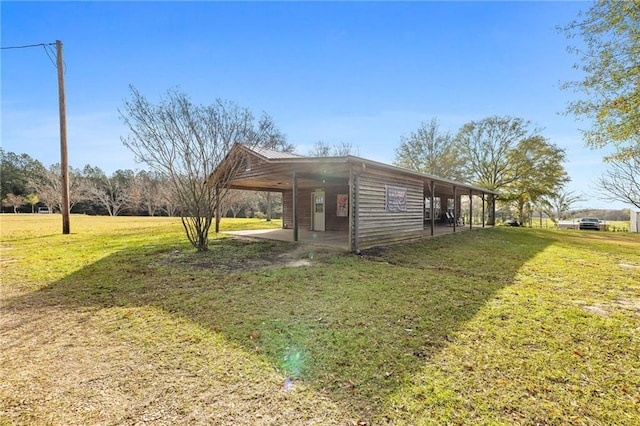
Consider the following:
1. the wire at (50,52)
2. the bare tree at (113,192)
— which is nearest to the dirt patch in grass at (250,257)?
the wire at (50,52)

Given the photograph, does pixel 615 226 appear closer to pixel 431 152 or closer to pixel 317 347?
pixel 431 152

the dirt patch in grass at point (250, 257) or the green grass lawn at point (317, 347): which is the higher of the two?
the dirt patch in grass at point (250, 257)

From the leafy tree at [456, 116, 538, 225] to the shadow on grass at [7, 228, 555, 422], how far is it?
60.8ft

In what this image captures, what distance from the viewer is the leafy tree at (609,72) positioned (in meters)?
7.08

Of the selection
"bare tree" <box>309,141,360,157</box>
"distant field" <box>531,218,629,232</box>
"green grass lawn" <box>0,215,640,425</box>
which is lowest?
"distant field" <box>531,218,629,232</box>

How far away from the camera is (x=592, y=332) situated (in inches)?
128

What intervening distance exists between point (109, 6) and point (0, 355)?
9.36 meters

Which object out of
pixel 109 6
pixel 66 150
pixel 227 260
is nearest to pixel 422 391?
pixel 227 260

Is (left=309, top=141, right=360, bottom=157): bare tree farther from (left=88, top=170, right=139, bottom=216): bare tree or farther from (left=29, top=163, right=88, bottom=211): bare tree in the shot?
(left=29, top=163, right=88, bottom=211): bare tree

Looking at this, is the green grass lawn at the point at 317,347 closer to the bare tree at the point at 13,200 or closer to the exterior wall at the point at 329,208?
the exterior wall at the point at 329,208

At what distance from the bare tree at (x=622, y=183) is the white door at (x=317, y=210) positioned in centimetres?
1852

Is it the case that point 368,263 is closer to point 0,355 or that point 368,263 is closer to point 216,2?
point 0,355

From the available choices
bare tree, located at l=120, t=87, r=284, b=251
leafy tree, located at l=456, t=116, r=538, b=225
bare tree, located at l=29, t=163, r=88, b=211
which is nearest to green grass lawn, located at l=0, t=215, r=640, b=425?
bare tree, located at l=120, t=87, r=284, b=251

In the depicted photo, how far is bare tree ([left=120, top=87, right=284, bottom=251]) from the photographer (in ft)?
25.2
